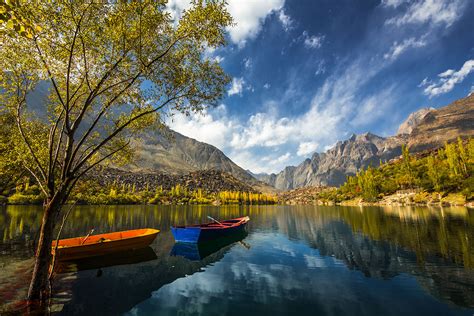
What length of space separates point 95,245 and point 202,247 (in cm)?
1340

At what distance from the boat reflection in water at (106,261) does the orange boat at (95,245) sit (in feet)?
1.73

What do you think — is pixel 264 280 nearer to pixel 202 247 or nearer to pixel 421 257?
pixel 202 247

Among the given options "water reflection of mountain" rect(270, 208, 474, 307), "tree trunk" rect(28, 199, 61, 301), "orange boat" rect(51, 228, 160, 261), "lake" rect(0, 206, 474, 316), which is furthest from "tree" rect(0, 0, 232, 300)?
"water reflection of mountain" rect(270, 208, 474, 307)

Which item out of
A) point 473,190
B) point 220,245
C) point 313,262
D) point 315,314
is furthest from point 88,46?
point 473,190

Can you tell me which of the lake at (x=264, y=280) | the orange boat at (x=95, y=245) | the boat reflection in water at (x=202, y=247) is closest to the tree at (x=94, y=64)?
the lake at (x=264, y=280)

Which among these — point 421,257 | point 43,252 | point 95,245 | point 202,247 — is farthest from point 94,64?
point 421,257

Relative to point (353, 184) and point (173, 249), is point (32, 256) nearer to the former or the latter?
point (173, 249)

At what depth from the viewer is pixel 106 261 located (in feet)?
78.0

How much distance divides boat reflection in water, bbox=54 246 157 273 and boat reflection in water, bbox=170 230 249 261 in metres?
3.32

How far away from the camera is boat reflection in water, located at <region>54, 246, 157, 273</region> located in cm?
2136

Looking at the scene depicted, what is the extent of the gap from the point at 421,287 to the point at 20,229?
5616 centimetres

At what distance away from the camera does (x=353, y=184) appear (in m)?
198

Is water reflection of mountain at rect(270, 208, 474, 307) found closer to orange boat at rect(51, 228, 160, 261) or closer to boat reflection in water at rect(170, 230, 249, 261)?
boat reflection in water at rect(170, 230, 249, 261)

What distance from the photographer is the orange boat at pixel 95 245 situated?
73.8 ft
